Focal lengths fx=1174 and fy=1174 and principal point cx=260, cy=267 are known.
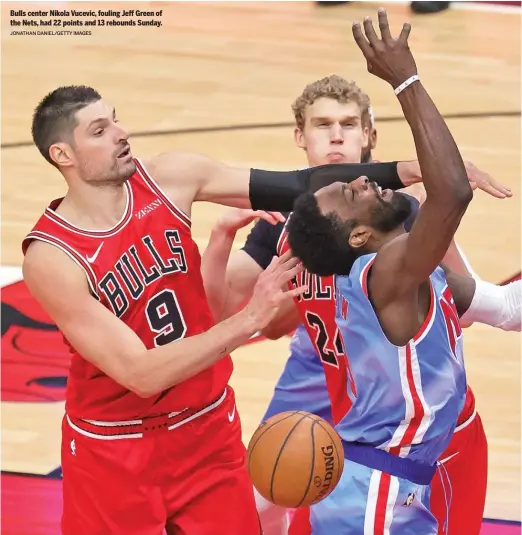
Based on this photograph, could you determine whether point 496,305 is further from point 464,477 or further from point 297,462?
point 297,462

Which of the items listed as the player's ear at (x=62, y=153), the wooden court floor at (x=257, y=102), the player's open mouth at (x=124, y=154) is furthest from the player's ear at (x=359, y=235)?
the wooden court floor at (x=257, y=102)

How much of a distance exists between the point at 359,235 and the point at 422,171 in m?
0.53

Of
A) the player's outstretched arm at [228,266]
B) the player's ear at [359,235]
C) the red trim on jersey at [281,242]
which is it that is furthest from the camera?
the red trim on jersey at [281,242]

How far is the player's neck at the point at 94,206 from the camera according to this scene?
4.97 meters

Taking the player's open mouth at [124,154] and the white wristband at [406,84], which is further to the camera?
the player's open mouth at [124,154]

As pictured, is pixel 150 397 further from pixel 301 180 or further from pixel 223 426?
pixel 301 180

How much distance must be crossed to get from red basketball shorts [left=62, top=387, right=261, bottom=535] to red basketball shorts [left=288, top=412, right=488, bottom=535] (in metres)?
0.34

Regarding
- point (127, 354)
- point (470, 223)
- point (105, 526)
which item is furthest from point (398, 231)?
point (470, 223)

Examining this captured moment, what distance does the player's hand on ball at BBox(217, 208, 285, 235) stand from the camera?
515cm

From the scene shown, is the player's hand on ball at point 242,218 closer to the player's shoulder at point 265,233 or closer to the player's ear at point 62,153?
the player's shoulder at point 265,233

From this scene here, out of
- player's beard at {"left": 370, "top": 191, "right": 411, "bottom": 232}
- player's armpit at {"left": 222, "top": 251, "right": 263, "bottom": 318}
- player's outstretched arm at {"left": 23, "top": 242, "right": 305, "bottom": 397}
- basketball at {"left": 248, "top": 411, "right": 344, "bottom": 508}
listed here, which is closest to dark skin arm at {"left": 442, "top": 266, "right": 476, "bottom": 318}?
player's beard at {"left": 370, "top": 191, "right": 411, "bottom": 232}

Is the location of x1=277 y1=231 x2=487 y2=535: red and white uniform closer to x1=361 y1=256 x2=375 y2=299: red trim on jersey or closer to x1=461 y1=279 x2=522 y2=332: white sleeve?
x1=461 y1=279 x2=522 y2=332: white sleeve

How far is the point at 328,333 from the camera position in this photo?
16.4 feet

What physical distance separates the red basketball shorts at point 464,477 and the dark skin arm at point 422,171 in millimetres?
1092
